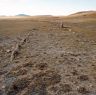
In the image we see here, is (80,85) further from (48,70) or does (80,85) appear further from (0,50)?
(0,50)

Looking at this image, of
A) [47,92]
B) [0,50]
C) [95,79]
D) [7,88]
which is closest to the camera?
[47,92]

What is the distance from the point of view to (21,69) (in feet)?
41.2

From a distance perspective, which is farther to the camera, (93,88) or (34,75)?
(34,75)

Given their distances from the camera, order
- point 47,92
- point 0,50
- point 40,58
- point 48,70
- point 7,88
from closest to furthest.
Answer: point 47,92, point 7,88, point 48,70, point 40,58, point 0,50

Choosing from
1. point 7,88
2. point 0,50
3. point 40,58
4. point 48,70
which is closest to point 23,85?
point 7,88

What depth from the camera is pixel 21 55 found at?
1580 cm

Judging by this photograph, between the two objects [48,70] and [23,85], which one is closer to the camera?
[23,85]

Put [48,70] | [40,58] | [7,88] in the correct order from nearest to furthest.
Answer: [7,88] → [48,70] → [40,58]

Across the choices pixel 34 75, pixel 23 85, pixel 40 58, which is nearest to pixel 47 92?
pixel 23 85

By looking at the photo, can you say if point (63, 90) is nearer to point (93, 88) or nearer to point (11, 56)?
point (93, 88)

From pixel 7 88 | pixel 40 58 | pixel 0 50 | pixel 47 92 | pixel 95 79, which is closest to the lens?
pixel 47 92

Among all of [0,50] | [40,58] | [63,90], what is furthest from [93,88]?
[0,50]

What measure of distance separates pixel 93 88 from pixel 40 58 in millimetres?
5686

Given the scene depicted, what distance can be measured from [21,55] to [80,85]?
648 cm
